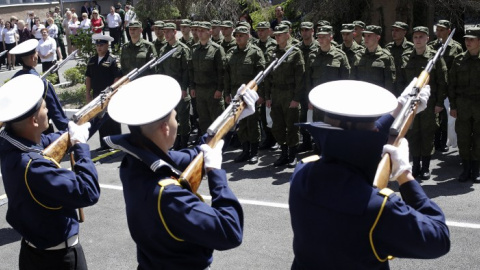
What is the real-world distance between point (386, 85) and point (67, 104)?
27.3ft

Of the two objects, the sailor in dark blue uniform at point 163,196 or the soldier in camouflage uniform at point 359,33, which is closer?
the sailor in dark blue uniform at point 163,196

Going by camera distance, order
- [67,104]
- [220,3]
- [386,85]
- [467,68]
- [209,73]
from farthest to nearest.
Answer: [220,3] → [67,104] → [209,73] → [386,85] → [467,68]

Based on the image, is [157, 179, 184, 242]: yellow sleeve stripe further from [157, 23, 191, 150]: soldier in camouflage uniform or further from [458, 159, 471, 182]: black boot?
[157, 23, 191, 150]: soldier in camouflage uniform

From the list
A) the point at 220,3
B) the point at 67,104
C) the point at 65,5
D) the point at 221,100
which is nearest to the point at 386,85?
the point at 221,100

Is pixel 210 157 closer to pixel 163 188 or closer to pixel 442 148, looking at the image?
pixel 163 188

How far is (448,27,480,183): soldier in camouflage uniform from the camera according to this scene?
7.79 m

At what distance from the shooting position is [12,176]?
155 inches

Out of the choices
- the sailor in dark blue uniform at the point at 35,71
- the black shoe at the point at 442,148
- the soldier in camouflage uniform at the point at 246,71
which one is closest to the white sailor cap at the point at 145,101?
the sailor in dark blue uniform at the point at 35,71

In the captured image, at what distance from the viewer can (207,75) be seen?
10039 mm

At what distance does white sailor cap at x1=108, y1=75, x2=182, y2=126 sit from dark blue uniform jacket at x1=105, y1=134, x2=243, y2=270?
15 cm

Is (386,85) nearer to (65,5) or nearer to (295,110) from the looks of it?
(295,110)

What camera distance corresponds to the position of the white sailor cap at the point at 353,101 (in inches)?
107

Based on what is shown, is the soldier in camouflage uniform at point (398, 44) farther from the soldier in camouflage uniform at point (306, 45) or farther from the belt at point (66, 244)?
the belt at point (66, 244)

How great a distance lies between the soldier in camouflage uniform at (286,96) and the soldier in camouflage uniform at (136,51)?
2.56 meters
